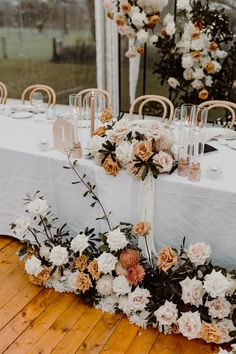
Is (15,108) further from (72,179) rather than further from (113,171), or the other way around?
(113,171)

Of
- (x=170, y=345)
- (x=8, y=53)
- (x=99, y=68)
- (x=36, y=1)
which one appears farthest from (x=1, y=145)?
(x=8, y=53)

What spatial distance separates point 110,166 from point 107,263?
21.3 inches

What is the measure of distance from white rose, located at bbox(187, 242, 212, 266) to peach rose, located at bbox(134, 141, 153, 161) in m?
0.52

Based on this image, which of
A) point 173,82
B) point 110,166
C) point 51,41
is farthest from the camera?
point 51,41

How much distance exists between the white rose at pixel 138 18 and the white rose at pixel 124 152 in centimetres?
185

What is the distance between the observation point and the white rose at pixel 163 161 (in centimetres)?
212

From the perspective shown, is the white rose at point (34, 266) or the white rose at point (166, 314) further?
the white rose at point (34, 266)

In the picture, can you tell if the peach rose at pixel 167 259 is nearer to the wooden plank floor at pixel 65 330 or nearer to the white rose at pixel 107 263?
the white rose at pixel 107 263

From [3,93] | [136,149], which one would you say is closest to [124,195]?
[136,149]

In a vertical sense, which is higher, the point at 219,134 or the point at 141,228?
the point at 219,134

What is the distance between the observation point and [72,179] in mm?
2482

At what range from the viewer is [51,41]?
518 centimetres

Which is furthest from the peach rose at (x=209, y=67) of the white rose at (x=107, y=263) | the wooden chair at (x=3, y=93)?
the white rose at (x=107, y=263)

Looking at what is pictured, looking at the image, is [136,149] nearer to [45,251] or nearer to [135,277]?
[135,277]
